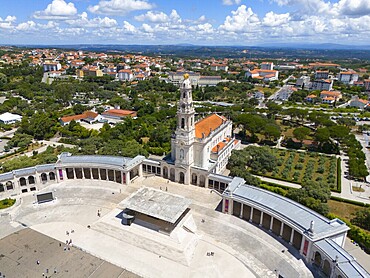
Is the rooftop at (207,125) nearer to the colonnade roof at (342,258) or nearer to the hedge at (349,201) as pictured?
the hedge at (349,201)

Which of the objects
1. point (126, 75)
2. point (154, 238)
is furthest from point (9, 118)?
point (126, 75)

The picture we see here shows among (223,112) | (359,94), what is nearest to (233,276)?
(223,112)

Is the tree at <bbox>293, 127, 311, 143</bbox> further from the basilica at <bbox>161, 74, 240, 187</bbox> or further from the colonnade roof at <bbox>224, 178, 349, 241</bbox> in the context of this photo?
the colonnade roof at <bbox>224, 178, 349, 241</bbox>

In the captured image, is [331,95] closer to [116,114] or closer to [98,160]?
[116,114]

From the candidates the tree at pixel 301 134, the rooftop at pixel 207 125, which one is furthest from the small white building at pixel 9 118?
the tree at pixel 301 134

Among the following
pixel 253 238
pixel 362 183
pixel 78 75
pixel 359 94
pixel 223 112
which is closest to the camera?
pixel 253 238

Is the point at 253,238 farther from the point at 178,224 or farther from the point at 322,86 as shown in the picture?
the point at 322,86

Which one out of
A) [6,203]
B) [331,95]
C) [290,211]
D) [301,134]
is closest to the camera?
[290,211]
